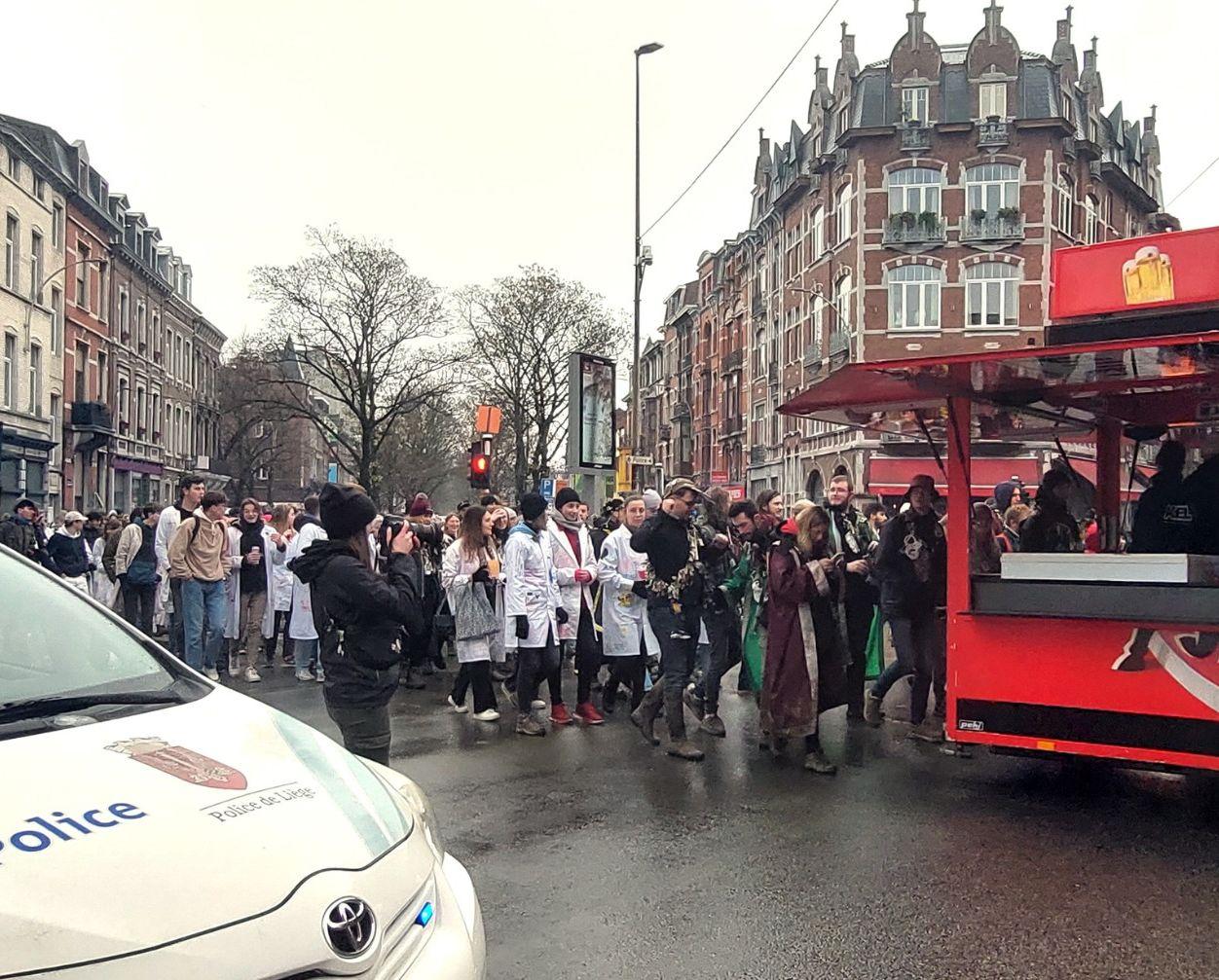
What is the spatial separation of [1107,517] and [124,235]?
44.1 meters

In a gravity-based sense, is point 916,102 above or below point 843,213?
above

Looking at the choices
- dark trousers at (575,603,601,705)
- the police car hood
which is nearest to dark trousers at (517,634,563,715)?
dark trousers at (575,603,601,705)

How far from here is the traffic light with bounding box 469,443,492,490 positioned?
17.9m

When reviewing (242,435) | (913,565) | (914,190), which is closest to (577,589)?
(913,565)

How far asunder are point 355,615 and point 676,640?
10.5 feet

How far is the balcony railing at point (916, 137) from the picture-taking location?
40.4 metres

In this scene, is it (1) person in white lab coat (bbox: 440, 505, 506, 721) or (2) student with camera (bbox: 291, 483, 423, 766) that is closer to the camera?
(2) student with camera (bbox: 291, 483, 423, 766)

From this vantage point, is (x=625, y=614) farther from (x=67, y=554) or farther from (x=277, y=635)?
(x=67, y=554)

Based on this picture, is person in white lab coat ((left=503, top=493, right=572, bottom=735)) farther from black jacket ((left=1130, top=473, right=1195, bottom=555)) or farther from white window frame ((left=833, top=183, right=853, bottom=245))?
white window frame ((left=833, top=183, right=853, bottom=245))

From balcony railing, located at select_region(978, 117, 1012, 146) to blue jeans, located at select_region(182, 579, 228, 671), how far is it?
3649cm

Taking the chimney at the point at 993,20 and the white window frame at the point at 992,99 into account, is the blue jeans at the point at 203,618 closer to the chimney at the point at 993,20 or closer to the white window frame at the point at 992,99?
the white window frame at the point at 992,99

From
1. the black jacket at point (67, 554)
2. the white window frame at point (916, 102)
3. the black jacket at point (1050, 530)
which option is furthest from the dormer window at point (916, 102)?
the black jacket at point (1050, 530)

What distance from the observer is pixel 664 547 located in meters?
7.85

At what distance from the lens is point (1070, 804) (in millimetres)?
6289
